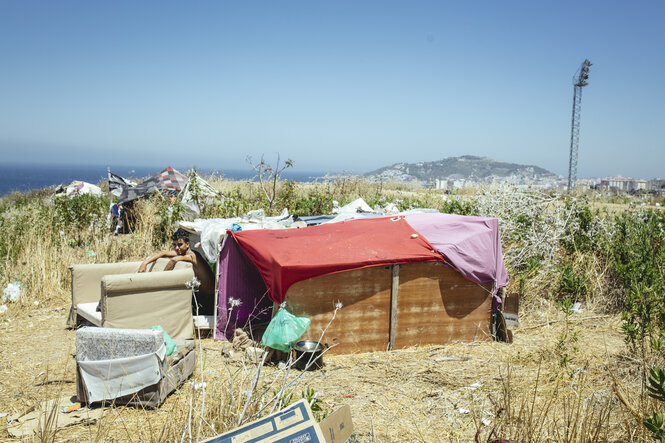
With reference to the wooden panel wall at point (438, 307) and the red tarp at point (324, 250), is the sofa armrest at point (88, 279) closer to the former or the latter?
the red tarp at point (324, 250)

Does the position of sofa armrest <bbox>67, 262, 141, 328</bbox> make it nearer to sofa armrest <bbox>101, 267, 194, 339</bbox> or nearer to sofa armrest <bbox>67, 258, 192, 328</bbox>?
sofa armrest <bbox>67, 258, 192, 328</bbox>

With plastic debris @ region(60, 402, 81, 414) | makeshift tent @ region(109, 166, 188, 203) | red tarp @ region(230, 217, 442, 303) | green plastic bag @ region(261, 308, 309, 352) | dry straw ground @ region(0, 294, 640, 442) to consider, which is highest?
makeshift tent @ region(109, 166, 188, 203)

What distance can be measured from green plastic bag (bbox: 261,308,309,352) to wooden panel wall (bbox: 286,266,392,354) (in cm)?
13

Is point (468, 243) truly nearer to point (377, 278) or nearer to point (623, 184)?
point (377, 278)

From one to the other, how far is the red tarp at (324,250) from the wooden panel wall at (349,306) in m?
0.13

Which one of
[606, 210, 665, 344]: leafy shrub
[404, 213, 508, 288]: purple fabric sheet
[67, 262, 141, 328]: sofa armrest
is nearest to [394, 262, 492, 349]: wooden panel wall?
[404, 213, 508, 288]: purple fabric sheet

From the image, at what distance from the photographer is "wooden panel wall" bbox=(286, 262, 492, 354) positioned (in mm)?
4879

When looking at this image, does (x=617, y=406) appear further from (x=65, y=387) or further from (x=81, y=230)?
(x=81, y=230)

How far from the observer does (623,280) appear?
21.5 ft

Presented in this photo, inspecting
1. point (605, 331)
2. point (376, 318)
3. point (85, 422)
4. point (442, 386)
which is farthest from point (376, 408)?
point (605, 331)

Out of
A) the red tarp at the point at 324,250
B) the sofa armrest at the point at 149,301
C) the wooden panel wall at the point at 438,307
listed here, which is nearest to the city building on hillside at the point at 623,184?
the wooden panel wall at the point at 438,307

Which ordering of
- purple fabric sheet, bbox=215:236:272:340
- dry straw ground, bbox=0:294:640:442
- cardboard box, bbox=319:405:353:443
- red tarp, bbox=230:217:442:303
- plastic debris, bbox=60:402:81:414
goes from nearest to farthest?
cardboard box, bbox=319:405:353:443 < dry straw ground, bbox=0:294:640:442 < plastic debris, bbox=60:402:81:414 < red tarp, bbox=230:217:442:303 < purple fabric sheet, bbox=215:236:272:340

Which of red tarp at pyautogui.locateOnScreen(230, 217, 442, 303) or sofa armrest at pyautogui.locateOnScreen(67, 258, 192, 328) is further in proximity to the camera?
sofa armrest at pyautogui.locateOnScreen(67, 258, 192, 328)

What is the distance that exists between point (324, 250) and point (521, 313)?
10.2 ft
